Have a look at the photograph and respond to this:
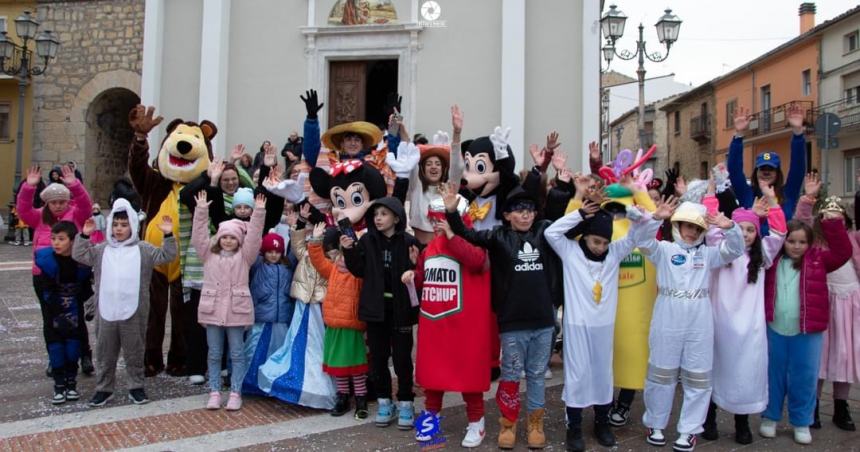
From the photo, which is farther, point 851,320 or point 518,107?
point 518,107

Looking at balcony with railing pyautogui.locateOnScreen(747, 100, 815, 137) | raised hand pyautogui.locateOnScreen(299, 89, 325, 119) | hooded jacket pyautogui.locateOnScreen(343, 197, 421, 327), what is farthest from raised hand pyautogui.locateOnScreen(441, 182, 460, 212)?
balcony with railing pyautogui.locateOnScreen(747, 100, 815, 137)

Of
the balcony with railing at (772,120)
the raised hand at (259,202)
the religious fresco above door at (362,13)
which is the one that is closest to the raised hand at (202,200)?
the raised hand at (259,202)

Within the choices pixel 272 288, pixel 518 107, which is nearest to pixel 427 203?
pixel 272 288

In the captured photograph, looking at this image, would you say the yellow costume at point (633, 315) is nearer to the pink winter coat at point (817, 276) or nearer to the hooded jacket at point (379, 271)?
the pink winter coat at point (817, 276)

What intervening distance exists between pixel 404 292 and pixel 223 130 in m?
10.0

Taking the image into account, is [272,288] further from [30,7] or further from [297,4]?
[30,7]

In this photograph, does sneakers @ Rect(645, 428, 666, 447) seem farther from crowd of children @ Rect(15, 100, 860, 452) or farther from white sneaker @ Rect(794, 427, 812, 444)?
white sneaker @ Rect(794, 427, 812, 444)

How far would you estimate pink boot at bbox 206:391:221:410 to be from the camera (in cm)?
471

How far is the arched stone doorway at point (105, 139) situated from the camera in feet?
67.4

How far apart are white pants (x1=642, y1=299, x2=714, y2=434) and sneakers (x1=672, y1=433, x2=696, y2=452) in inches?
0.9

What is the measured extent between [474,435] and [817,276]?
7.99 ft

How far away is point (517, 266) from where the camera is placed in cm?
407

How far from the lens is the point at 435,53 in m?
12.8

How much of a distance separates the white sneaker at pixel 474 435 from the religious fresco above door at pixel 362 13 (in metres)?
10.2
